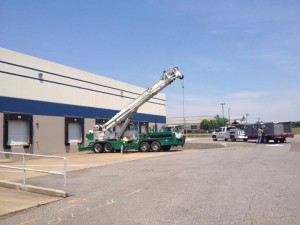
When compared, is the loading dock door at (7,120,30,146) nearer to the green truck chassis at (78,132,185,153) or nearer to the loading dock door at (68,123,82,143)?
the loading dock door at (68,123,82,143)

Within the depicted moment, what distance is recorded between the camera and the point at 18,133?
1191 inches

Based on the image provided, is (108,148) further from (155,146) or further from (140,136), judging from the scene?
(155,146)

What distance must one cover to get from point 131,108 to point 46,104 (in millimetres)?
7350

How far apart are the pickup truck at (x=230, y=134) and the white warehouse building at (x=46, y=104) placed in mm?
16315

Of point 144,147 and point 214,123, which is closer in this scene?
point 144,147

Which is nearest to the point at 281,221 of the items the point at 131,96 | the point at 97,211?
the point at 97,211

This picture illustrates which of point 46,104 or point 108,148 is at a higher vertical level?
point 46,104

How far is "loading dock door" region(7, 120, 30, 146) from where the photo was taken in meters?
29.5

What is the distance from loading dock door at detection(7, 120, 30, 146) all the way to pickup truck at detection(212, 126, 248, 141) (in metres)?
27.5

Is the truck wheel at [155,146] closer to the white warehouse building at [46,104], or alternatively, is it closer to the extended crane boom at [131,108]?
the extended crane boom at [131,108]

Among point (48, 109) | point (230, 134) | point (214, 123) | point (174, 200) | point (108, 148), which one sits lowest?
point (174, 200)

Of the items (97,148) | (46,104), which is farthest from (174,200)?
(97,148)

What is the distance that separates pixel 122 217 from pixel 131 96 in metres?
42.5

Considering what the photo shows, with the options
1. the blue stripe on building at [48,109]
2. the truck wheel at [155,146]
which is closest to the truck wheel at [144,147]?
the truck wheel at [155,146]
